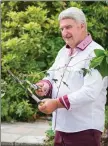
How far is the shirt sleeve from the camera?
2264 millimetres

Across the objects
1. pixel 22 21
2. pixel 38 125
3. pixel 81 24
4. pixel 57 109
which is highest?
pixel 22 21

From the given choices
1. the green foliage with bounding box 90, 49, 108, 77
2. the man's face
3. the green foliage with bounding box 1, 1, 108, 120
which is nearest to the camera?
the green foliage with bounding box 90, 49, 108, 77

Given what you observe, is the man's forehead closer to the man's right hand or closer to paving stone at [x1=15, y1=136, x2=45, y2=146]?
the man's right hand

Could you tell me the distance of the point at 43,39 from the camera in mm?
6141

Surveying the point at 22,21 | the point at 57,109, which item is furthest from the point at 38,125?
the point at 57,109

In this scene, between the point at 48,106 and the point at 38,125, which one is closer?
the point at 48,106

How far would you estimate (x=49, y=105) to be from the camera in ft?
7.36

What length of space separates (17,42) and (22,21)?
1.62ft

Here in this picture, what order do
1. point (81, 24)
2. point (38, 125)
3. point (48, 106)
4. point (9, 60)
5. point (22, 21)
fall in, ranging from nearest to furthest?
point (48, 106)
point (81, 24)
point (38, 125)
point (9, 60)
point (22, 21)

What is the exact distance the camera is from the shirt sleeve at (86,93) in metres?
2.26

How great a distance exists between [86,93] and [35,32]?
3.94m

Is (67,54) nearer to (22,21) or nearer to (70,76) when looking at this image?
(70,76)

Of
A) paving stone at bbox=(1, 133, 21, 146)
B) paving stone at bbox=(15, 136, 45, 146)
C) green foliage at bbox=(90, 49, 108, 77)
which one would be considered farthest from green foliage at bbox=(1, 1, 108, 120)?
green foliage at bbox=(90, 49, 108, 77)

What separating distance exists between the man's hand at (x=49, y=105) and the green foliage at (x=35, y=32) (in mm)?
3398
